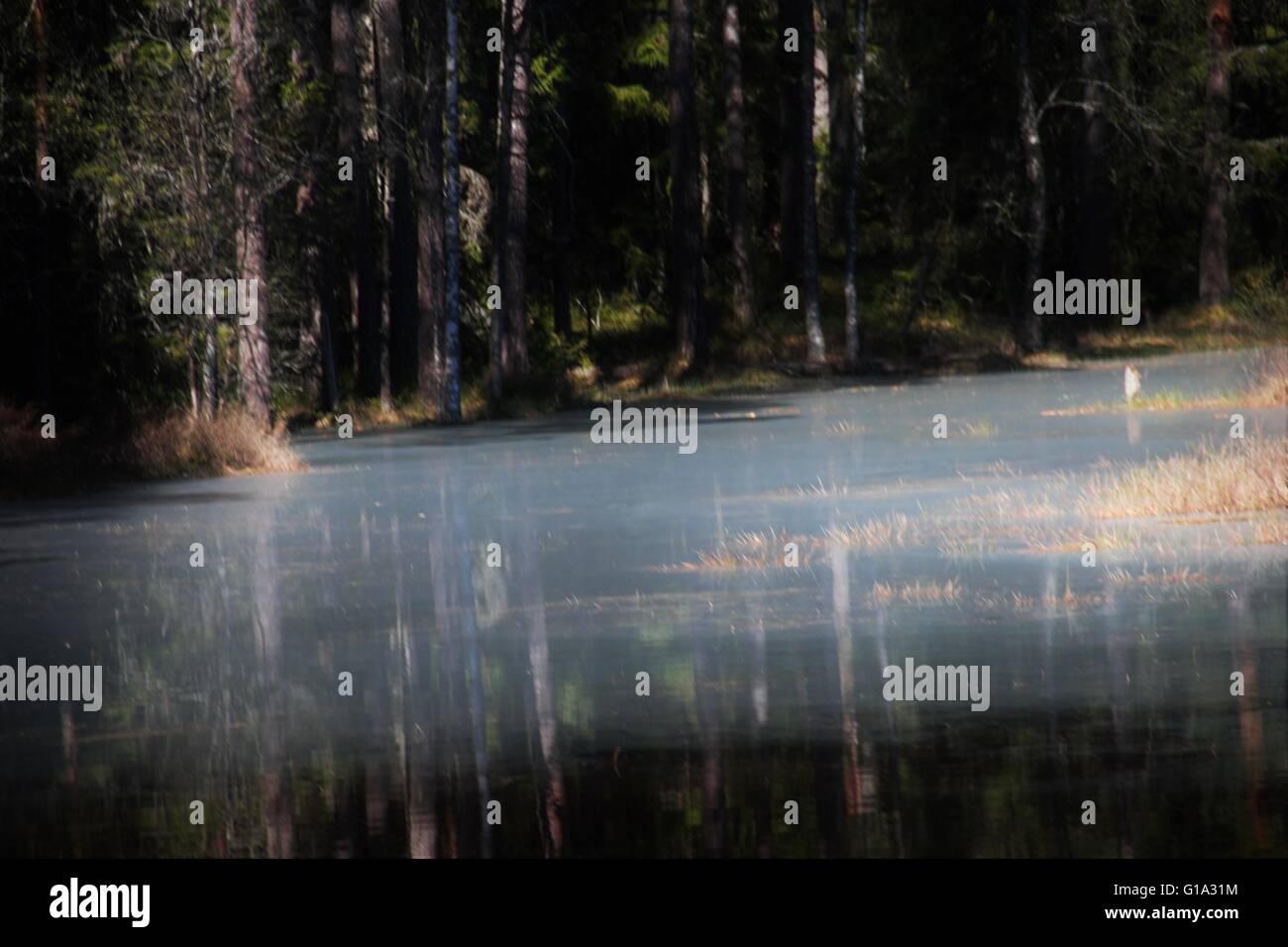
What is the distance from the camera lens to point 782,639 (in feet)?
42.5

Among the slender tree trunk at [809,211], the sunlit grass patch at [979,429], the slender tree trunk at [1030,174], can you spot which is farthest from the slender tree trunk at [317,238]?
the sunlit grass patch at [979,429]

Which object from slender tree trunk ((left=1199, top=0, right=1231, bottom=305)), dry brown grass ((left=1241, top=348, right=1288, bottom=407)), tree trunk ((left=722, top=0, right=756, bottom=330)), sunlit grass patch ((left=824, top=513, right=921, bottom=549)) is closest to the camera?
sunlit grass patch ((left=824, top=513, right=921, bottom=549))

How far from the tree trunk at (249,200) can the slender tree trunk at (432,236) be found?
5555 mm

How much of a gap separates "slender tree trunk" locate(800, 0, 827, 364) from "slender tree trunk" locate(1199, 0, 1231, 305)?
39.8ft

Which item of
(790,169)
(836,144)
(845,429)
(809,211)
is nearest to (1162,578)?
(845,429)

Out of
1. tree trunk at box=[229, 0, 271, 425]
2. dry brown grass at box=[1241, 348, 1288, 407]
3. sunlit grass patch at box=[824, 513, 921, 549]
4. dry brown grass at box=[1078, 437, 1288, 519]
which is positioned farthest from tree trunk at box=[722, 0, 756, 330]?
sunlit grass patch at box=[824, 513, 921, 549]

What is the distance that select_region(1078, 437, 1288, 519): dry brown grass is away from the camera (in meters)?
18.1

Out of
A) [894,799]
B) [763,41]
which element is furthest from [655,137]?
[894,799]

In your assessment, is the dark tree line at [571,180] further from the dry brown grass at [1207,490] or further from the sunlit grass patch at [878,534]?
the dry brown grass at [1207,490]

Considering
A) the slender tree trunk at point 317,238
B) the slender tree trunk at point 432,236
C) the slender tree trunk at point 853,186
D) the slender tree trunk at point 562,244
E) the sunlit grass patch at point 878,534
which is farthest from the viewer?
the slender tree trunk at point 562,244

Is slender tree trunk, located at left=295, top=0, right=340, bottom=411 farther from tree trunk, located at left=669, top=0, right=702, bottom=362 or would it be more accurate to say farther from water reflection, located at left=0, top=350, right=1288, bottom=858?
water reflection, located at left=0, top=350, right=1288, bottom=858

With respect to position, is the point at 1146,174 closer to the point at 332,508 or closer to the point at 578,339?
the point at 578,339

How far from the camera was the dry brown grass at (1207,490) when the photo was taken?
18078 millimetres

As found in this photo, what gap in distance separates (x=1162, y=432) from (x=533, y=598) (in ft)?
47.9
